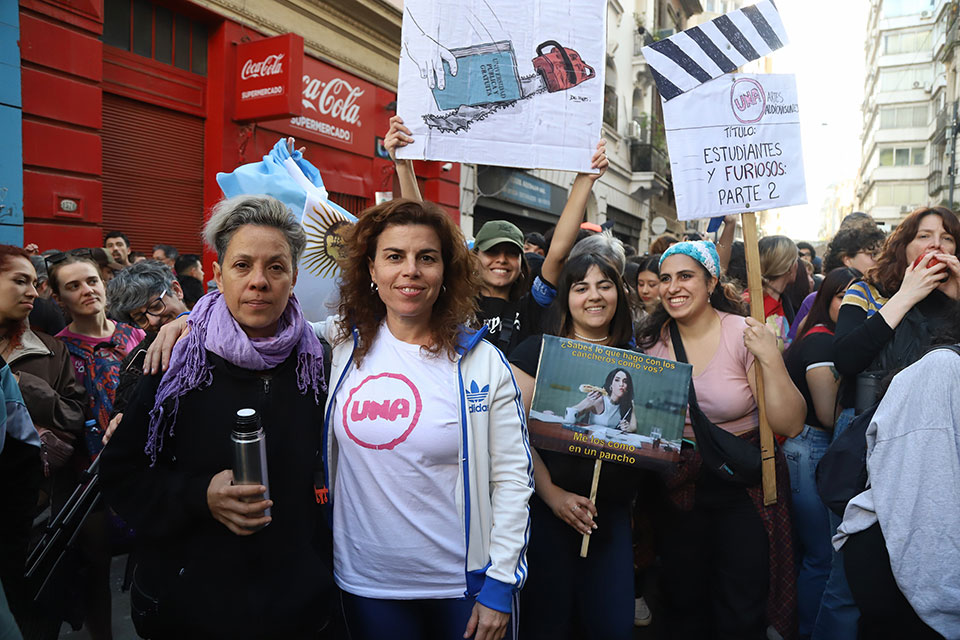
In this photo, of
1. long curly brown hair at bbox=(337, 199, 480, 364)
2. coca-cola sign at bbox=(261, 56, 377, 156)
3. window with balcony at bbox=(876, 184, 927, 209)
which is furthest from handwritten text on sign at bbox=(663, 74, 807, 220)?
window with balcony at bbox=(876, 184, 927, 209)

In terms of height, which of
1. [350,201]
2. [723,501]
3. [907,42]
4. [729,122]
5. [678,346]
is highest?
[907,42]

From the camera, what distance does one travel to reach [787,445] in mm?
3377

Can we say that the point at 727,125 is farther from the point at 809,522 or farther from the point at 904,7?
the point at 904,7

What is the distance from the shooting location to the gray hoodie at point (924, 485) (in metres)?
1.79

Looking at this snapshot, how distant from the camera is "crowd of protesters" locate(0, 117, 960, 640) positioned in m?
1.81

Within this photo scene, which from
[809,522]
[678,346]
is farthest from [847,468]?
[809,522]

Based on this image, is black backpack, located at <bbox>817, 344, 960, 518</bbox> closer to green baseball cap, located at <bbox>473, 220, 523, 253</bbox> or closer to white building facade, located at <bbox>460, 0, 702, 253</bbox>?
green baseball cap, located at <bbox>473, 220, 523, 253</bbox>

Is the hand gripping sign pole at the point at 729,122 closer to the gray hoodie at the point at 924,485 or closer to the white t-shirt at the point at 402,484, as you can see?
the gray hoodie at the point at 924,485

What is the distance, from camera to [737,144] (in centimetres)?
327

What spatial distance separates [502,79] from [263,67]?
19.3 feet

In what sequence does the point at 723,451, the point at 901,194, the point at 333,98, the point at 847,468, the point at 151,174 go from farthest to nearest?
the point at 901,194 → the point at 333,98 → the point at 151,174 → the point at 723,451 → the point at 847,468

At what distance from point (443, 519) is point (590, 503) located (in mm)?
700

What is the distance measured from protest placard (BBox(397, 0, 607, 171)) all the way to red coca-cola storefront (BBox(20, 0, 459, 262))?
365cm

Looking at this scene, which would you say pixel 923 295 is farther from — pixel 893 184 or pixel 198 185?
pixel 893 184
